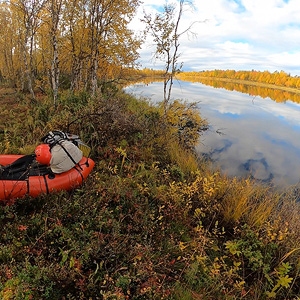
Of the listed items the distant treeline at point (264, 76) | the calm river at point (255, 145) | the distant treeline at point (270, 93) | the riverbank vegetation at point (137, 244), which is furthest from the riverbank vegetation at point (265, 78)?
the riverbank vegetation at point (137, 244)

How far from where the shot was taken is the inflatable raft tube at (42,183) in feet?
11.2

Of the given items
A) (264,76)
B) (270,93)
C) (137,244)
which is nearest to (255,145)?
(137,244)

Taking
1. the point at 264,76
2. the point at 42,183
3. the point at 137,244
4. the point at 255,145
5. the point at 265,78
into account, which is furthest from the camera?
the point at 264,76

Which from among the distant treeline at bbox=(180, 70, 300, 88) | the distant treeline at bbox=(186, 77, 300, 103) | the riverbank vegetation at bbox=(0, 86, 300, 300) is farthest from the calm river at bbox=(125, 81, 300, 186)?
the distant treeline at bbox=(180, 70, 300, 88)

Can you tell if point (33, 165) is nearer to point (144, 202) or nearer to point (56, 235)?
point (56, 235)

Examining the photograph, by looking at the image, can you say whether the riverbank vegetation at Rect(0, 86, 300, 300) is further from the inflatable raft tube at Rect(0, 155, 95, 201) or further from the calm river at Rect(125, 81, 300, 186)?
the calm river at Rect(125, 81, 300, 186)

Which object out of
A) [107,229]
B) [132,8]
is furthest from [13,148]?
[132,8]

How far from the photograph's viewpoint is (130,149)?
596 centimetres

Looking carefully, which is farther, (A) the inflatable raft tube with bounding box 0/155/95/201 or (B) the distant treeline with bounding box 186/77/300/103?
(B) the distant treeline with bounding box 186/77/300/103

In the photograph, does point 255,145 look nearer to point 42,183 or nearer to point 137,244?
point 137,244

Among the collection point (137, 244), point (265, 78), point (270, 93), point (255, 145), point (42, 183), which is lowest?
point (255, 145)

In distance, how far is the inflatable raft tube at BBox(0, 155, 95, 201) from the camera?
341 centimetres

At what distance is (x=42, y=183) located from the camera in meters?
3.62

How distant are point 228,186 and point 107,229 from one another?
3.05 metres
